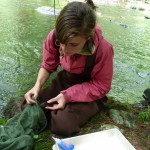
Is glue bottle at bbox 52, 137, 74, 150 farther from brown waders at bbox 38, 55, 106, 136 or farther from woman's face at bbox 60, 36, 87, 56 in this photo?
woman's face at bbox 60, 36, 87, 56

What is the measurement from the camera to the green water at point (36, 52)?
4.57 m

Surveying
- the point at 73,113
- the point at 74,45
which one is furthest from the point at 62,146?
the point at 74,45

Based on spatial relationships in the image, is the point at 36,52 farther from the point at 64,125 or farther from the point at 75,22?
the point at 75,22

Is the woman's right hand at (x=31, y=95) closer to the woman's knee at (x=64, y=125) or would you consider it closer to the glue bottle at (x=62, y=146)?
the woman's knee at (x=64, y=125)

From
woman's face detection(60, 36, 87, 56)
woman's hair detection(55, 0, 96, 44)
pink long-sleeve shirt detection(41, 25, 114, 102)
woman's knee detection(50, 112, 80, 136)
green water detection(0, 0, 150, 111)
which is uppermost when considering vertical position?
woman's hair detection(55, 0, 96, 44)

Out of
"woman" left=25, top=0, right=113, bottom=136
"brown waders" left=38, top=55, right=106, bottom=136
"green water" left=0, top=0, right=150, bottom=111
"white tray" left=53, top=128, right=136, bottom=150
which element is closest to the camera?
"white tray" left=53, top=128, right=136, bottom=150

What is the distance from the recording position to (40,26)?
27.0 feet

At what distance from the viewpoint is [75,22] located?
221 cm

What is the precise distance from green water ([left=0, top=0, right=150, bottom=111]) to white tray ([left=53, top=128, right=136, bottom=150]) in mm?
1716

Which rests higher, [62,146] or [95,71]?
[95,71]

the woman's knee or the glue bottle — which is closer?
the glue bottle

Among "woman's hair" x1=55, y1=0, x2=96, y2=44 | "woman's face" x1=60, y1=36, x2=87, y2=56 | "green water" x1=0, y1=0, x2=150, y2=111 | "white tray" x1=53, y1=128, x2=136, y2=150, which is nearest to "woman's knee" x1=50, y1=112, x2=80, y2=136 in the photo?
"white tray" x1=53, y1=128, x2=136, y2=150

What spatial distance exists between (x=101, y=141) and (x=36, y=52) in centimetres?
394

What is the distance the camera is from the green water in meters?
4.57
